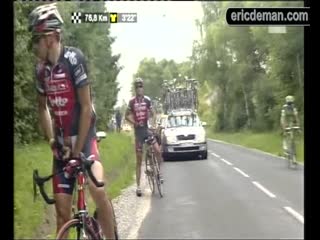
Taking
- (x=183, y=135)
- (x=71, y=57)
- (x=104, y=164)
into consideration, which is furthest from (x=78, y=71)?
(x=183, y=135)

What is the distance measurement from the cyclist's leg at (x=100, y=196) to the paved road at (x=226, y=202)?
1.40 m

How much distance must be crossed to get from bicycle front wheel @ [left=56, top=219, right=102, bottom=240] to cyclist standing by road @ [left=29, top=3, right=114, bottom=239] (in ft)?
0.47

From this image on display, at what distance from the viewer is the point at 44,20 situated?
2621 millimetres

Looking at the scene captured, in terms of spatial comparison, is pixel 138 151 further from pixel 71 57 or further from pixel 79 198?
pixel 71 57

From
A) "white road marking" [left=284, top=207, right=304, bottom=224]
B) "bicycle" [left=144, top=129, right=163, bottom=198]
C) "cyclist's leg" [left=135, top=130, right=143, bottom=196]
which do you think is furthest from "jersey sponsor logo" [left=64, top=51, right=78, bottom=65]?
"white road marking" [left=284, top=207, right=304, bottom=224]

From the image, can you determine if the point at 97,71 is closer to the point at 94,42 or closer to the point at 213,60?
the point at 94,42

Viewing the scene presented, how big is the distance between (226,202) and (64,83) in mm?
7535

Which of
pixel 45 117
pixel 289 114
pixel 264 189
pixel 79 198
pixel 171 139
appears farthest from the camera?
pixel 264 189

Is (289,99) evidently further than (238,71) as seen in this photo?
No

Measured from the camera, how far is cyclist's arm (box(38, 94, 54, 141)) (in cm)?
272

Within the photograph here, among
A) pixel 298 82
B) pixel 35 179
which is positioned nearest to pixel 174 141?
pixel 298 82

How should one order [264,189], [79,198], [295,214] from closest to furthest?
[79,198]
[295,214]
[264,189]
